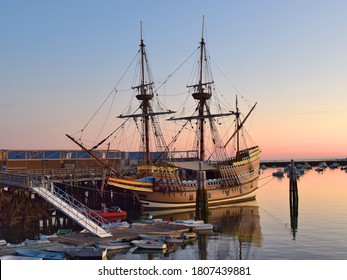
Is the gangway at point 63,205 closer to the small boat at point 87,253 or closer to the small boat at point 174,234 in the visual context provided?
the small boat at point 174,234

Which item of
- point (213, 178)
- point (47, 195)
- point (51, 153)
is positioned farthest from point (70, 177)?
point (213, 178)

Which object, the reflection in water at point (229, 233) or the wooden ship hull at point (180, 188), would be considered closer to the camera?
the reflection in water at point (229, 233)

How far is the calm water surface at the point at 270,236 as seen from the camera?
3397cm

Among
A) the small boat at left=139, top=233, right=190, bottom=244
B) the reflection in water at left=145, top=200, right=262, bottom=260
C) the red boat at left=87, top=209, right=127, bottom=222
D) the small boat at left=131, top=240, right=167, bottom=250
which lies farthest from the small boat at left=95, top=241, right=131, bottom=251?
the red boat at left=87, top=209, right=127, bottom=222

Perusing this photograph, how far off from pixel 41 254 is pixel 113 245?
6016mm

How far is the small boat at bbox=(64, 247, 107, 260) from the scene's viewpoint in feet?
101

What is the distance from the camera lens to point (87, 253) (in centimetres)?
3112

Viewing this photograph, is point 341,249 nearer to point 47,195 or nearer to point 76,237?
point 76,237

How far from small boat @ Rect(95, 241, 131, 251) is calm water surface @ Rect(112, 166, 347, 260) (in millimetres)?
1015

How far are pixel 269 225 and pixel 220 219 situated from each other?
786 centimetres

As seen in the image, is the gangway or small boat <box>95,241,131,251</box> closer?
small boat <box>95,241,131,251</box>

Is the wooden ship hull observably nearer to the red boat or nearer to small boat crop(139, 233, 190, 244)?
the red boat

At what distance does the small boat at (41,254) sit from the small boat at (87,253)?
61cm

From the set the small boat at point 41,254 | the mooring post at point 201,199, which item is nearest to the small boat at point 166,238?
the small boat at point 41,254
